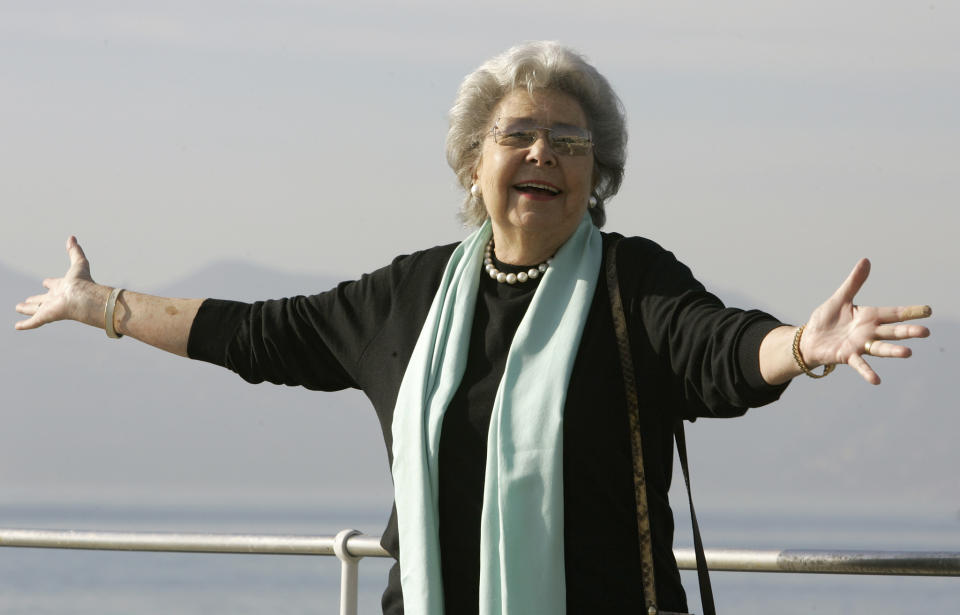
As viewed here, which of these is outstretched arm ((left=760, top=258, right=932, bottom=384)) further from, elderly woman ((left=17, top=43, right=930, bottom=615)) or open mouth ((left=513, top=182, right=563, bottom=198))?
open mouth ((left=513, top=182, right=563, bottom=198))

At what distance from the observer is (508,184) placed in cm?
319

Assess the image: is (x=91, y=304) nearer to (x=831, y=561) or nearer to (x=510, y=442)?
(x=510, y=442)

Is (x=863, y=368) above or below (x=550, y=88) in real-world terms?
A: below

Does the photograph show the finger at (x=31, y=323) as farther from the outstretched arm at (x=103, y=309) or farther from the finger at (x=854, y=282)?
the finger at (x=854, y=282)

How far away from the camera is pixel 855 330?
8.00 feet

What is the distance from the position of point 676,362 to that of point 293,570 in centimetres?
3889

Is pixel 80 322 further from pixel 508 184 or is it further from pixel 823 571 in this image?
pixel 823 571

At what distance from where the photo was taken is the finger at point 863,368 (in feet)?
7.66

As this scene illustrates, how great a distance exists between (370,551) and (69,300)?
95 cm

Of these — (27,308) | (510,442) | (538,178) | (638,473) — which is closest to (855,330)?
(638,473)

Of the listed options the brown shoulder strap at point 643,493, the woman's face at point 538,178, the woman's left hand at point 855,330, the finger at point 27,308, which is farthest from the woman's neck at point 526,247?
the finger at point 27,308

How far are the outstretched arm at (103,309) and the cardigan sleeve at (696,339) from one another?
43.3 inches

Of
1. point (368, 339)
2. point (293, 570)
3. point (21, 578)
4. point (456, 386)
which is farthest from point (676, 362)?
point (293, 570)

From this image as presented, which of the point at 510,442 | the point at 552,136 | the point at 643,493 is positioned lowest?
the point at 643,493
